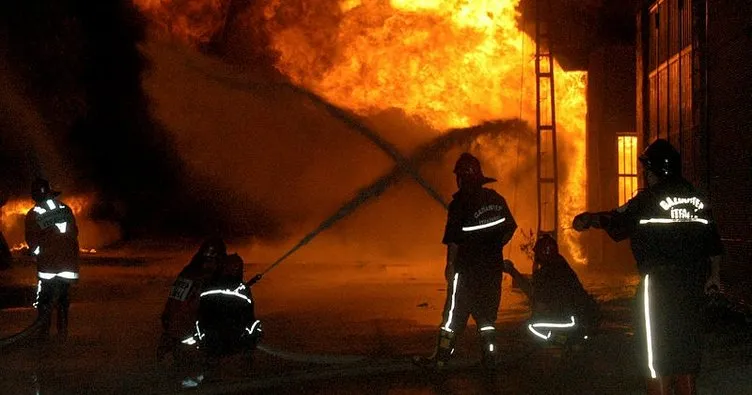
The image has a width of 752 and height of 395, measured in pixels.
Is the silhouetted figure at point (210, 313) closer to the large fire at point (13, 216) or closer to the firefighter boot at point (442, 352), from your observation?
the firefighter boot at point (442, 352)

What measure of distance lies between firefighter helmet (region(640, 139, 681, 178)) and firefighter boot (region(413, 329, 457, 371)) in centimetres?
308

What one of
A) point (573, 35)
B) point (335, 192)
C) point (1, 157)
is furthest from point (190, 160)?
point (573, 35)

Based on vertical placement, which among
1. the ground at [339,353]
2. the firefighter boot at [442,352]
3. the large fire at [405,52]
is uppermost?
the large fire at [405,52]

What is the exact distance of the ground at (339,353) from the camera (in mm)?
8469

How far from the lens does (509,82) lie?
955 inches

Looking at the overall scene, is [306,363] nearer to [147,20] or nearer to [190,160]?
[147,20]

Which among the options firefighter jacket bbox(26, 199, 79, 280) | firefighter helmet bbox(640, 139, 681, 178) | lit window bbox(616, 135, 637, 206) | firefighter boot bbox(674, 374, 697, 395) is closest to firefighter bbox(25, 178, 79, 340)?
firefighter jacket bbox(26, 199, 79, 280)

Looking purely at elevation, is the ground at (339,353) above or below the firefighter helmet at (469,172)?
below

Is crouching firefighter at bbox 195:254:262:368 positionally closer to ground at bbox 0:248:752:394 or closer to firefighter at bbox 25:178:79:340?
ground at bbox 0:248:752:394

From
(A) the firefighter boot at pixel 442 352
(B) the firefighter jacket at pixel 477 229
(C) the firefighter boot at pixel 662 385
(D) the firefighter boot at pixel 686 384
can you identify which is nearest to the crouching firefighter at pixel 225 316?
(A) the firefighter boot at pixel 442 352

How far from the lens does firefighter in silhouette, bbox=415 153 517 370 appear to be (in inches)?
335

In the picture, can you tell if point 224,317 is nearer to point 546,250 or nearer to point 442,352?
point 442,352

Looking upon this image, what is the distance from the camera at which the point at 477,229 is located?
8.48m

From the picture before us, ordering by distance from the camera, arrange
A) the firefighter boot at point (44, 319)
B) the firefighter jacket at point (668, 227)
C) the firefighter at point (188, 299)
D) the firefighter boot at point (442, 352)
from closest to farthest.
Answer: the firefighter jacket at point (668, 227) → the firefighter boot at point (442, 352) → the firefighter at point (188, 299) → the firefighter boot at point (44, 319)
